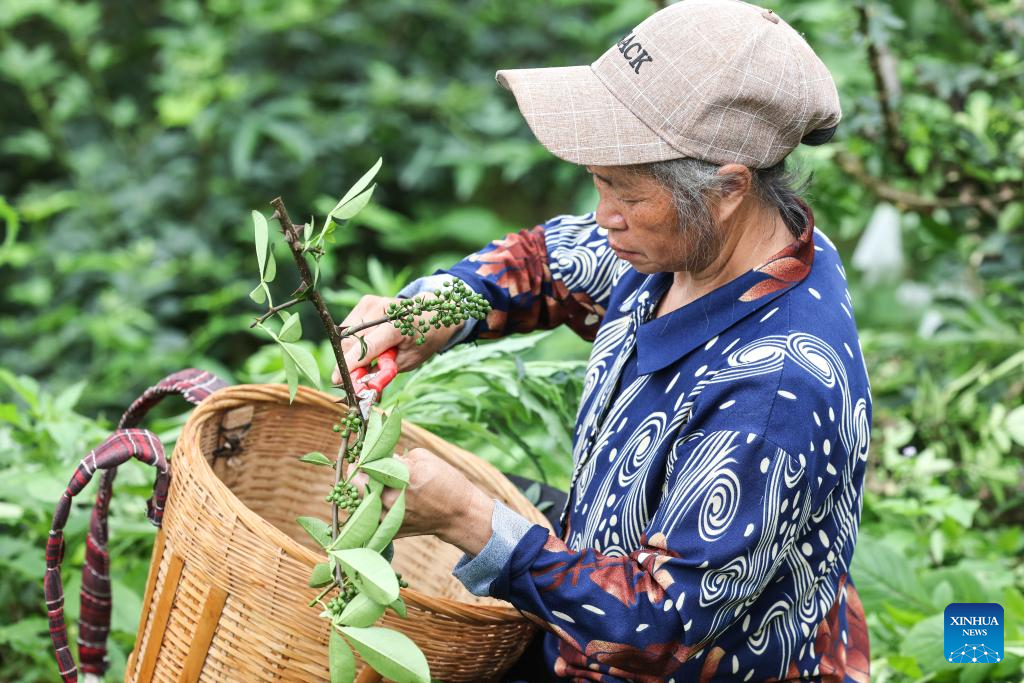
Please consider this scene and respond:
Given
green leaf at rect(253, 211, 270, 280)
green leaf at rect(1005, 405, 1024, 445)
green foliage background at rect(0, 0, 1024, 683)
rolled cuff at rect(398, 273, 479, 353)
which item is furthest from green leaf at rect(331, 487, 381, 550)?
green leaf at rect(1005, 405, 1024, 445)

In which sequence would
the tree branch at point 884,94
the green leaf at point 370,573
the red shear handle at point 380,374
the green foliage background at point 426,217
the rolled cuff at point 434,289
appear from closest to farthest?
the green leaf at point 370,573 < the red shear handle at point 380,374 < the rolled cuff at point 434,289 < the green foliage background at point 426,217 < the tree branch at point 884,94

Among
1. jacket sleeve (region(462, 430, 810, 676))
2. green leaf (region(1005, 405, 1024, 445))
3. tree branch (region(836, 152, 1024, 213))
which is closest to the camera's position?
jacket sleeve (region(462, 430, 810, 676))

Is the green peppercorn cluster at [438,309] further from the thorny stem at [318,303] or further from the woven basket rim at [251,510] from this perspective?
the woven basket rim at [251,510]

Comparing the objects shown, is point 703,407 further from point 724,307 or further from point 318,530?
point 318,530

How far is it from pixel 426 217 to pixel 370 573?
3524mm

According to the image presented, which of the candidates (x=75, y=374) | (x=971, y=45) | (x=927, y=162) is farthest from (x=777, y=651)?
(x=75, y=374)

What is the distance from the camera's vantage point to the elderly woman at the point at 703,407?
1.21 meters

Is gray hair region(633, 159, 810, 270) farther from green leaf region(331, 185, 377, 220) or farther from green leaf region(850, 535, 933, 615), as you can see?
green leaf region(850, 535, 933, 615)

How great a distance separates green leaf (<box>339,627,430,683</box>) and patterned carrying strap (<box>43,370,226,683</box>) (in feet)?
1.30

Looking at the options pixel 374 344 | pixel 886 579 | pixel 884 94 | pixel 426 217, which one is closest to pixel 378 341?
pixel 374 344

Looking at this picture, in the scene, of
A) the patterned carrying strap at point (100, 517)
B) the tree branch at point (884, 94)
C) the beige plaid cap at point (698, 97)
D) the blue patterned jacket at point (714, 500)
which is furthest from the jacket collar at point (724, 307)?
the tree branch at point (884, 94)

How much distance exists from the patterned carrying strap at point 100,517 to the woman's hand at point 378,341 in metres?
0.23

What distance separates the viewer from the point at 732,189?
4.34 ft

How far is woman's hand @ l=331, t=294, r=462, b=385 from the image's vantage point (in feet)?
4.99
